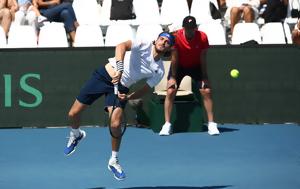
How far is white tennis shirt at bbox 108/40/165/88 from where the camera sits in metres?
8.83

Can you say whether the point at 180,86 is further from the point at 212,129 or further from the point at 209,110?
the point at 212,129

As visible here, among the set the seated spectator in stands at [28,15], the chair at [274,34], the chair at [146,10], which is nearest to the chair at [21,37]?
the seated spectator in stands at [28,15]

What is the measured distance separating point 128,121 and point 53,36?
71.1 inches

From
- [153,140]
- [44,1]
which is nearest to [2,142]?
[153,140]

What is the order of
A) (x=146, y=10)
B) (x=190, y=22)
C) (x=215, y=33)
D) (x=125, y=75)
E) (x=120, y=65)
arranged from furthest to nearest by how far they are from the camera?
(x=146, y=10), (x=215, y=33), (x=190, y=22), (x=125, y=75), (x=120, y=65)

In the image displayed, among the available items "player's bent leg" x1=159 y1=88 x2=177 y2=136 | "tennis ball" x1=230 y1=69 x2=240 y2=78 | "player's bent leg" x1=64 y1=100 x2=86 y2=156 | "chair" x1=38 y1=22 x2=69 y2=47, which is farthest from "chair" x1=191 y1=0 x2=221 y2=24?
"player's bent leg" x1=64 y1=100 x2=86 y2=156

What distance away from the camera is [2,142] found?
11.6 metres

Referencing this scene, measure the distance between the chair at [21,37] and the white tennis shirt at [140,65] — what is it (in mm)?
4582

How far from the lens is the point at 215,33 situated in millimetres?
13664

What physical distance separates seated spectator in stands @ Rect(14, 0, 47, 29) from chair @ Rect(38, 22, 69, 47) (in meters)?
0.37

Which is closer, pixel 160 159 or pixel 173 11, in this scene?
pixel 160 159

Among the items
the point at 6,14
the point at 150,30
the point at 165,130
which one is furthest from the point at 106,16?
the point at 165,130

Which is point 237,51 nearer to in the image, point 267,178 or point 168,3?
point 168,3

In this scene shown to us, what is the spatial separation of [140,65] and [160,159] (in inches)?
69.6
